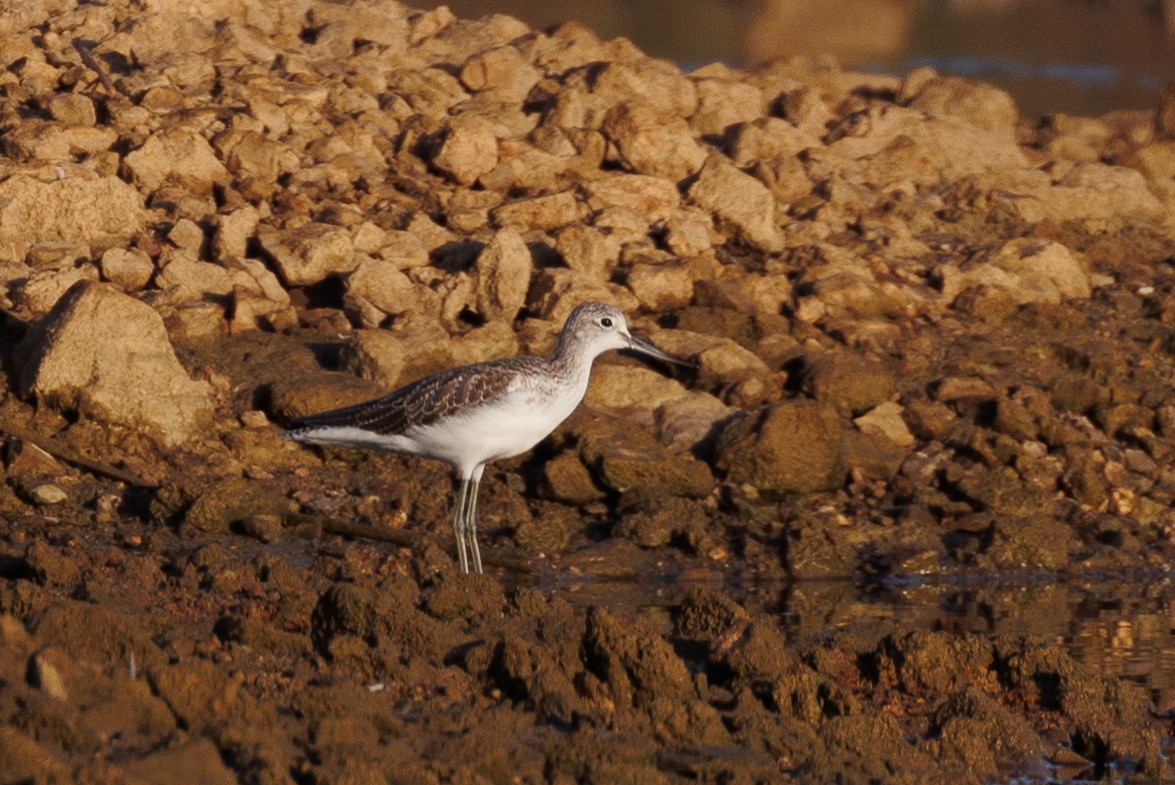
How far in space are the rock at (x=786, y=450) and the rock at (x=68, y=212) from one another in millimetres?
3858

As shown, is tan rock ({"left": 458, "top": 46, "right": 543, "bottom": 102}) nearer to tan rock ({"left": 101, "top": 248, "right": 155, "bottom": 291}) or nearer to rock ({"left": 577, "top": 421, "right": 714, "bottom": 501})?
tan rock ({"left": 101, "top": 248, "right": 155, "bottom": 291})

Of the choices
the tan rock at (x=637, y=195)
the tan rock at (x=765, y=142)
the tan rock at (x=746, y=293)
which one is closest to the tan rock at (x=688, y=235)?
the tan rock at (x=637, y=195)

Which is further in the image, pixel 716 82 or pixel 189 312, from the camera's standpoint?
pixel 716 82

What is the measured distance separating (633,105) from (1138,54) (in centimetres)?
2069

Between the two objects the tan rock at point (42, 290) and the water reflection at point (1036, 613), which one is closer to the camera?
the water reflection at point (1036, 613)

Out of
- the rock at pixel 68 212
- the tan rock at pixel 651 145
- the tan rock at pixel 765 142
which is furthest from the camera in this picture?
the tan rock at pixel 765 142

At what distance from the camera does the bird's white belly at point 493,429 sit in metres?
9.76

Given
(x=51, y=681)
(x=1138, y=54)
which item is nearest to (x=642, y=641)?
(x=51, y=681)

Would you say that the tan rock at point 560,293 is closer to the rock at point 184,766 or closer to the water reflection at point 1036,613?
the water reflection at point 1036,613

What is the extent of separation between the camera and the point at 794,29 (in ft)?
122

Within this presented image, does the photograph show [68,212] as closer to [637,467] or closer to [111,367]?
[111,367]

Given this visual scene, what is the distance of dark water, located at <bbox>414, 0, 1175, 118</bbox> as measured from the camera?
94.7ft

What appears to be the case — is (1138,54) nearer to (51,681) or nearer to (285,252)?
(285,252)

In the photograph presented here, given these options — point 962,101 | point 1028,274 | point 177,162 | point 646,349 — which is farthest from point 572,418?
point 962,101
